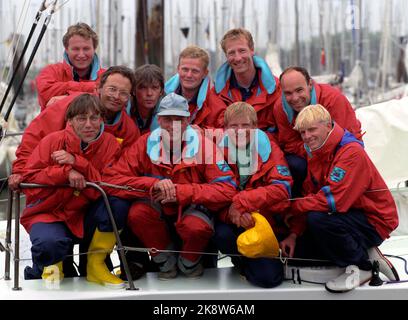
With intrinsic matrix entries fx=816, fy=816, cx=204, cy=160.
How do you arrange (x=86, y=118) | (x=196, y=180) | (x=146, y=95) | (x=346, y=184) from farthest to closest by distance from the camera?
(x=146, y=95) → (x=196, y=180) → (x=86, y=118) → (x=346, y=184)

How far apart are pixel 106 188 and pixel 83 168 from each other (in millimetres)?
152

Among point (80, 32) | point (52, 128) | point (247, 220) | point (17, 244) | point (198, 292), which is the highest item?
point (80, 32)

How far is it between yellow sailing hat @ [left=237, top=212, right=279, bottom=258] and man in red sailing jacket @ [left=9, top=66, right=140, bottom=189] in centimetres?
82

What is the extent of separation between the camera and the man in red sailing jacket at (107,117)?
4160mm

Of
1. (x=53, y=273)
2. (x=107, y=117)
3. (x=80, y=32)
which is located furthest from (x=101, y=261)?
(x=80, y=32)

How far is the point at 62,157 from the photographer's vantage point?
394 cm

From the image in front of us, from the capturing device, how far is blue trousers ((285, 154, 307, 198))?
14.0ft

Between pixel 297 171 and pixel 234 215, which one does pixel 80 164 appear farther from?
pixel 297 171

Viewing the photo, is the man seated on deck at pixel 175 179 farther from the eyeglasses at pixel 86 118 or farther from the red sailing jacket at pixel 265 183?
the eyeglasses at pixel 86 118

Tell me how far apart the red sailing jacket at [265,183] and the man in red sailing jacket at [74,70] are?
1.09m

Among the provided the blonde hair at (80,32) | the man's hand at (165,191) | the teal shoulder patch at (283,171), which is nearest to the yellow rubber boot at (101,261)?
the man's hand at (165,191)

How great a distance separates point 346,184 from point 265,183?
1.35 feet

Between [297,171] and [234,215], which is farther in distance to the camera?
[297,171]

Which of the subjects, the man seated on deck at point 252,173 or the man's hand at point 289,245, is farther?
the man's hand at point 289,245
